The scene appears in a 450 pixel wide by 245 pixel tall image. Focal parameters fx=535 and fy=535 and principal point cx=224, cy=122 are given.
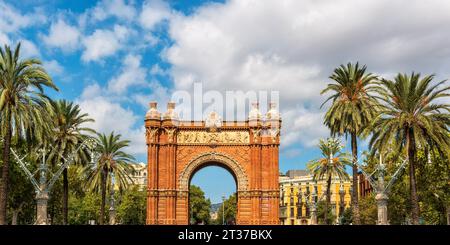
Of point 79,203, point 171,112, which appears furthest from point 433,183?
point 79,203

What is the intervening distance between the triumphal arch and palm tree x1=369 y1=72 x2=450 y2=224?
25.0m

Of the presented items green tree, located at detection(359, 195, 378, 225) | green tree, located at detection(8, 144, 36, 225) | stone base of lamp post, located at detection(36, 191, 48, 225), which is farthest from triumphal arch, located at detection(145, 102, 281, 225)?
green tree, located at detection(359, 195, 378, 225)

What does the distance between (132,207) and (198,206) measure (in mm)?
32801

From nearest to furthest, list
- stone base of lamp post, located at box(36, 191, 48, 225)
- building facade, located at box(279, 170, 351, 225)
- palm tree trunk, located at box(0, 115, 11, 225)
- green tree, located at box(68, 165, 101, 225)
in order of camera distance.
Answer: palm tree trunk, located at box(0, 115, 11, 225)
stone base of lamp post, located at box(36, 191, 48, 225)
green tree, located at box(68, 165, 101, 225)
building facade, located at box(279, 170, 351, 225)

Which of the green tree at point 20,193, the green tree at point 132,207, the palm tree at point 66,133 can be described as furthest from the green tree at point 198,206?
the palm tree at point 66,133

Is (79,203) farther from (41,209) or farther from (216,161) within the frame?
(41,209)

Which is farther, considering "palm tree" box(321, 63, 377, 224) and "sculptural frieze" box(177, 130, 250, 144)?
"sculptural frieze" box(177, 130, 250, 144)

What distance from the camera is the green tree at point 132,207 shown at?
10456 cm

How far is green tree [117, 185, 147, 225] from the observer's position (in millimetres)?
104562

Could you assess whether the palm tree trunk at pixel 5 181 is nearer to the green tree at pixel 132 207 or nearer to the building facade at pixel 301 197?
the green tree at pixel 132 207

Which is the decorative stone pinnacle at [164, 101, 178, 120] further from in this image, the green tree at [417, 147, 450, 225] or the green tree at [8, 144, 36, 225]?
the green tree at [417, 147, 450, 225]

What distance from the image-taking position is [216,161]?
58.7 meters
